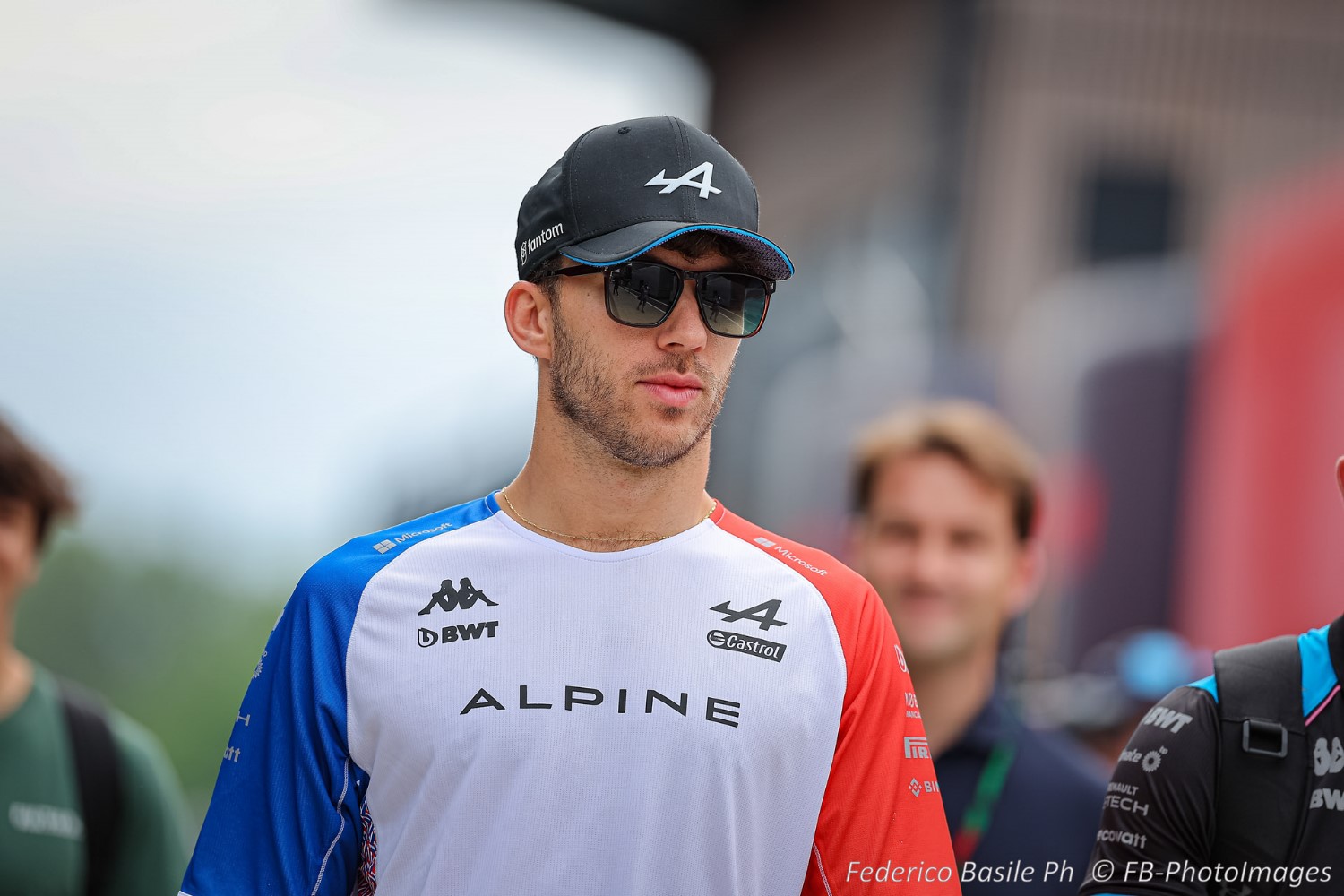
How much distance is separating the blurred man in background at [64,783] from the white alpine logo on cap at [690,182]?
2.48 m

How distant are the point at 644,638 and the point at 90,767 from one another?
2.24 m

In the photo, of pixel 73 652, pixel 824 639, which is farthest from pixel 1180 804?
pixel 73 652

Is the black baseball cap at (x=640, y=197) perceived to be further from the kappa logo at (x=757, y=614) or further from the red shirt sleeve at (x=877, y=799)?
the red shirt sleeve at (x=877, y=799)

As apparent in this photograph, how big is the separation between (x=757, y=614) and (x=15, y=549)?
102 inches

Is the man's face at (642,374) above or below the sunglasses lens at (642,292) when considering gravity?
below

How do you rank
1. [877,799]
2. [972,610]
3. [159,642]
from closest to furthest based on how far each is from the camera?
1. [877,799]
2. [972,610]
3. [159,642]

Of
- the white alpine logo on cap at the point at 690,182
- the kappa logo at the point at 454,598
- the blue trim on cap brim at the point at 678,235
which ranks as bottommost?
the kappa logo at the point at 454,598

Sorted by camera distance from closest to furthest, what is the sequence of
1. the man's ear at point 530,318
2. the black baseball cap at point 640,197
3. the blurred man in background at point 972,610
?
1. the black baseball cap at point 640,197
2. the man's ear at point 530,318
3. the blurred man in background at point 972,610

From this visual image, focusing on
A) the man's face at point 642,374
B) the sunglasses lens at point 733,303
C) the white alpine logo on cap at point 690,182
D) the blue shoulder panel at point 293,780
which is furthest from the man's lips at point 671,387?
the blue shoulder panel at point 293,780

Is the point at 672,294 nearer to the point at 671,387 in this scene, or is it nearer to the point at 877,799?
the point at 671,387

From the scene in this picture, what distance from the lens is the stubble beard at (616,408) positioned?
2.75 metres

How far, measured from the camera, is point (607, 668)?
2.71m

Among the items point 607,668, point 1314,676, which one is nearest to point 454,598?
point 607,668

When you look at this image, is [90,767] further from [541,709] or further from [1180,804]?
[1180,804]
